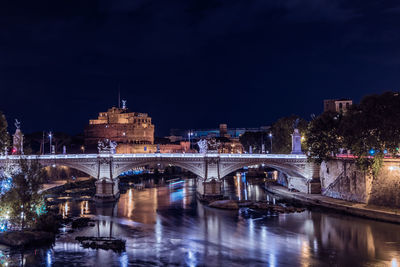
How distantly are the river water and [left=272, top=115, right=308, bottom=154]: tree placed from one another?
25.9 meters

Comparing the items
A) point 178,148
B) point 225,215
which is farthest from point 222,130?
point 225,215

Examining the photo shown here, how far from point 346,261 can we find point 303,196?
24282mm

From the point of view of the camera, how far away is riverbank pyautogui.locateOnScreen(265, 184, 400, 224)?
38.4 m

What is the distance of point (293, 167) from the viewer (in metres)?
57.7

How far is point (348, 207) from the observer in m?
43.5

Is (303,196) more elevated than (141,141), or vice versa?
(141,141)

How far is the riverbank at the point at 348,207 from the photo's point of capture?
3837cm

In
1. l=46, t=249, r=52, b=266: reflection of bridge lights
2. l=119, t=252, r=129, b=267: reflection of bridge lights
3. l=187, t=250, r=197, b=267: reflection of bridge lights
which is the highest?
l=46, t=249, r=52, b=266: reflection of bridge lights

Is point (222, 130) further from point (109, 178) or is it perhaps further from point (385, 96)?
point (385, 96)

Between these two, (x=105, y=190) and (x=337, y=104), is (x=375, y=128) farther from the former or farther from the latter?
(x=337, y=104)

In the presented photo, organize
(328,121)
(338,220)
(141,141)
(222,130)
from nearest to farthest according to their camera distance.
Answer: (338,220) < (328,121) < (141,141) < (222,130)

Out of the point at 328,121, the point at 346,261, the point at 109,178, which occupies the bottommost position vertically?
the point at 346,261

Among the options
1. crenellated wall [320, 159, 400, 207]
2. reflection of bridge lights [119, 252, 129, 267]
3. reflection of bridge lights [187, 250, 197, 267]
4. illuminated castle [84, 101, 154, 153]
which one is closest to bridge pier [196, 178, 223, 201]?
crenellated wall [320, 159, 400, 207]

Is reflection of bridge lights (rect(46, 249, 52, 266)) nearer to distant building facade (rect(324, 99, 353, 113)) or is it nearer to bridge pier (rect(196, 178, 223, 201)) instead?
bridge pier (rect(196, 178, 223, 201))
